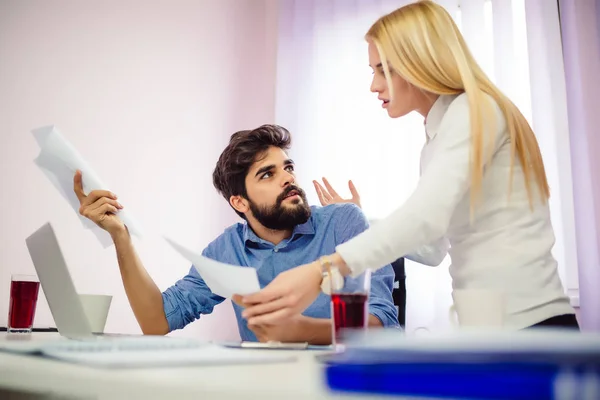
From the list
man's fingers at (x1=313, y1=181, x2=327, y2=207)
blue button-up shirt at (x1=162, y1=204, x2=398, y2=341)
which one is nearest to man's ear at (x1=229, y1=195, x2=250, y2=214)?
blue button-up shirt at (x1=162, y1=204, x2=398, y2=341)

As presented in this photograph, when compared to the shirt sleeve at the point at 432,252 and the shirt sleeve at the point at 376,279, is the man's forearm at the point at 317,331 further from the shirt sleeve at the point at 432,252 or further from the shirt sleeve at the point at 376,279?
A: the shirt sleeve at the point at 432,252

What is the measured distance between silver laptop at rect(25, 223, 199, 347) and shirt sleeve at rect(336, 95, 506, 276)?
428mm

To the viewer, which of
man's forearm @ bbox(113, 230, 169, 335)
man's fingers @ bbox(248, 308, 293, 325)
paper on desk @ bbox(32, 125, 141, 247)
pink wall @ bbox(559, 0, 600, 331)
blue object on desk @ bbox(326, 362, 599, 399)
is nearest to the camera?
blue object on desk @ bbox(326, 362, 599, 399)

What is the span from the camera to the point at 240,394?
0.34 meters

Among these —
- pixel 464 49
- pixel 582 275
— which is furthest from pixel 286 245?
pixel 582 275

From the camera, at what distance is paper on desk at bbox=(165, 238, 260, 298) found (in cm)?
79

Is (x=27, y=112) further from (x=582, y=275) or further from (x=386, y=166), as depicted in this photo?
(x=582, y=275)

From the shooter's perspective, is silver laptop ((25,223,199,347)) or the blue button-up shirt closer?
silver laptop ((25,223,199,347))

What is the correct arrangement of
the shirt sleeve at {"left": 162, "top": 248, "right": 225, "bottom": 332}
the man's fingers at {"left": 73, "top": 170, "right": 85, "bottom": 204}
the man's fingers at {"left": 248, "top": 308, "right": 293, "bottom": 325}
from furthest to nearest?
1. the shirt sleeve at {"left": 162, "top": 248, "right": 225, "bottom": 332}
2. the man's fingers at {"left": 73, "top": 170, "right": 85, "bottom": 204}
3. the man's fingers at {"left": 248, "top": 308, "right": 293, "bottom": 325}

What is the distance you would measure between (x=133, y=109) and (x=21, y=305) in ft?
5.33

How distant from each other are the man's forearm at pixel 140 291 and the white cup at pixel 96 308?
1.05 feet

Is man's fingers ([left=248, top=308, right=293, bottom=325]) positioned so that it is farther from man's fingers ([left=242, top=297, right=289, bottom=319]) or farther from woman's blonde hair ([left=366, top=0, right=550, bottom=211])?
woman's blonde hair ([left=366, top=0, right=550, bottom=211])

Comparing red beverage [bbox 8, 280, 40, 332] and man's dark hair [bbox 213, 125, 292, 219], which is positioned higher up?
man's dark hair [bbox 213, 125, 292, 219]

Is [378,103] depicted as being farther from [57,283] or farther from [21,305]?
[57,283]
